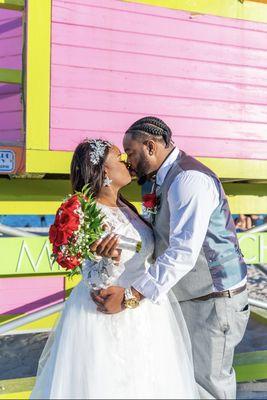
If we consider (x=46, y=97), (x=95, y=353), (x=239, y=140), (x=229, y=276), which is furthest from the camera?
(x=239, y=140)

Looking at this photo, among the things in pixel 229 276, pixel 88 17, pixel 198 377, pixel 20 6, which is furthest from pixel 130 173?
pixel 20 6

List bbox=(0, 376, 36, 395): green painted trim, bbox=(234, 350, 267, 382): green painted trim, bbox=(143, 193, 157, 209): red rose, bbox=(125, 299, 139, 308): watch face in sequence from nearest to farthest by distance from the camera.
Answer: bbox=(125, 299, 139, 308): watch face → bbox=(143, 193, 157, 209): red rose → bbox=(0, 376, 36, 395): green painted trim → bbox=(234, 350, 267, 382): green painted trim

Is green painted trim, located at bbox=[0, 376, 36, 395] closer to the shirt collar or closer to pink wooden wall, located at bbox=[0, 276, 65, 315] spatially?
pink wooden wall, located at bbox=[0, 276, 65, 315]

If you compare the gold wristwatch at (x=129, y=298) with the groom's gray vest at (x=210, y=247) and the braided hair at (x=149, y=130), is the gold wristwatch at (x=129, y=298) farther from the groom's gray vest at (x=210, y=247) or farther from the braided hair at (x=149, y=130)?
the braided hair at (x=149, y=130)

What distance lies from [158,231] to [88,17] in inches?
65.2

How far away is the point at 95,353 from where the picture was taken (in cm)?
232

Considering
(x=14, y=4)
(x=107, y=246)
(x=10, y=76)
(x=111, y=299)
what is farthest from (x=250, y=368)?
(x=14, y=4)

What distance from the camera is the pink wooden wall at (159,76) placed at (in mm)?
3510

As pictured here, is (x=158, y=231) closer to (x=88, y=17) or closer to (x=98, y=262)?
(x=98, y=262)

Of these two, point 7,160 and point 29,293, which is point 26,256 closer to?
point 29,293

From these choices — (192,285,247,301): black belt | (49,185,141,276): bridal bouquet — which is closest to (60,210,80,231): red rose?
(49,185,141,276): bridal bouquet

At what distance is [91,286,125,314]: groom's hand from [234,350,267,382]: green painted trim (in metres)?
1.84

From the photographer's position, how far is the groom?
229 cm

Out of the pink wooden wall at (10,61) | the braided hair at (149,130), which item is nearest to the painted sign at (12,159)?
the pink wooden wall at (10,61)
